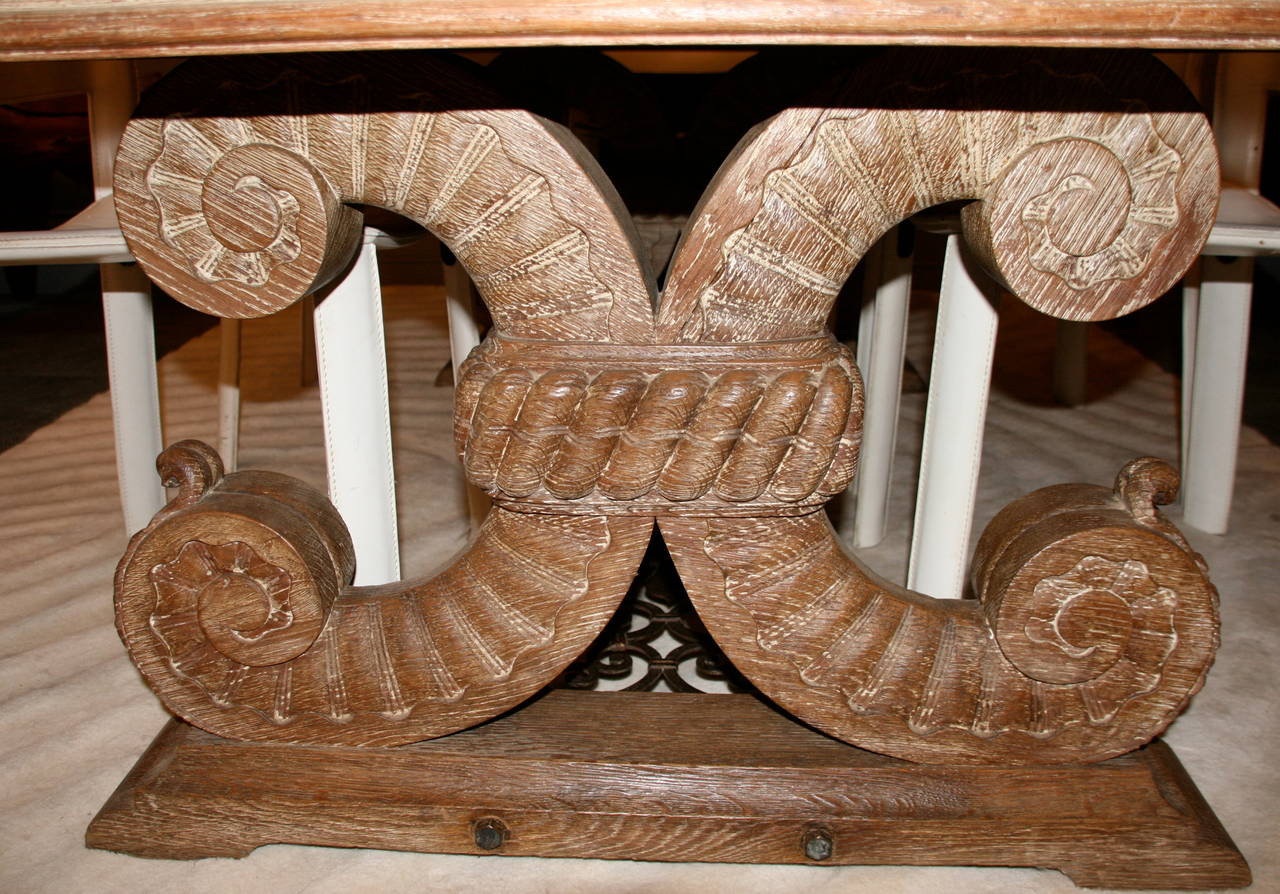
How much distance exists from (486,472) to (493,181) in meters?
0.26

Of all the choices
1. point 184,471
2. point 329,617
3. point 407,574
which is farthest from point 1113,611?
point 407,574

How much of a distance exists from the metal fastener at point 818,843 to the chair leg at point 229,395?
57.3 inches

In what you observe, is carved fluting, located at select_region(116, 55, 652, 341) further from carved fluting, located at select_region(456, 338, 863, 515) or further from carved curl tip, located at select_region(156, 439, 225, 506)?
carved curl tip, located at select_region(156, 439, 225, 506)

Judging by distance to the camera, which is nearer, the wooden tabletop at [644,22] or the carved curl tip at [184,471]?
the wooden tabletop at [644,22]

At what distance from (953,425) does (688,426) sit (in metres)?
0.50

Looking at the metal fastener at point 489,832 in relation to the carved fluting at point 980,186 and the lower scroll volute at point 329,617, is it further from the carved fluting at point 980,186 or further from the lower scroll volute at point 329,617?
the carved fluting at point 980,186

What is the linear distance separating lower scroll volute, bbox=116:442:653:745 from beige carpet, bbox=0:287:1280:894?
0.54ft

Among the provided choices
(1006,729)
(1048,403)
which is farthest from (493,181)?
(1048,403)

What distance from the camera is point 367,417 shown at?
1302 mm

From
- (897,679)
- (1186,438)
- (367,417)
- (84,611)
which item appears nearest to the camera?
(897,679)

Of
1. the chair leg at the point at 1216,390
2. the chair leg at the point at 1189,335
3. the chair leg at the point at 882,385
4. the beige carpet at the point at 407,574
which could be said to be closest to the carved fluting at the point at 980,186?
the beige carpet at the point at 407,574

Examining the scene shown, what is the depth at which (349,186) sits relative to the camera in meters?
0.97

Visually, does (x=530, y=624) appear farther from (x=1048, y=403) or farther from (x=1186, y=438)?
(x=1048, y=403)

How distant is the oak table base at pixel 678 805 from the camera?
3.51 feet
